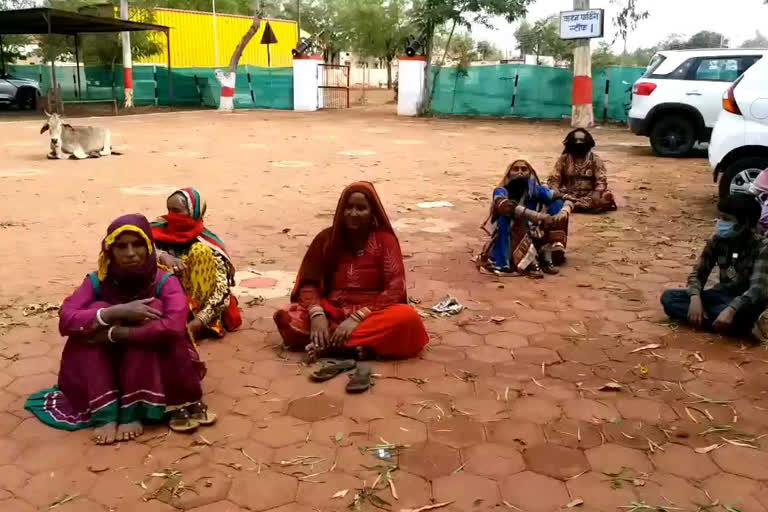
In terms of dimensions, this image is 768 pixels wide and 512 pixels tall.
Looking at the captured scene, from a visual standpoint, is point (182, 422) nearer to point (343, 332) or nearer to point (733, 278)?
Answer: point (343, 332)

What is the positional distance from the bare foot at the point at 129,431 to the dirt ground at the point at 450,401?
38mm

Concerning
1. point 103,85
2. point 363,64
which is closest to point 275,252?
point 103,85

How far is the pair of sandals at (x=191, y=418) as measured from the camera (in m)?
3.05

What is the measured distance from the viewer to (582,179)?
7.69m

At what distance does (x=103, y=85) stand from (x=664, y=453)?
99.4 ft

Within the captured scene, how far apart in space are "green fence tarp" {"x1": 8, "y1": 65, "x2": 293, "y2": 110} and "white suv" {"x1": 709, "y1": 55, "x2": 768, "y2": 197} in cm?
2088

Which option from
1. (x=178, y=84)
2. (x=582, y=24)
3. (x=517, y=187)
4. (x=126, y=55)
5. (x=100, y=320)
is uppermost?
(x=582, y=24)

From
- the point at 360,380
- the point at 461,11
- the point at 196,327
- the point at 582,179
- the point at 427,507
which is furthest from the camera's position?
the point at 461,11

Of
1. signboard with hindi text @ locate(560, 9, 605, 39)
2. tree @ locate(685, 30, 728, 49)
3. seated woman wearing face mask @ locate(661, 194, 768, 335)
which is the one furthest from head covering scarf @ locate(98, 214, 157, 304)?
tree @ locate(685, 30, 728, 49)

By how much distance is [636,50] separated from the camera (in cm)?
5031

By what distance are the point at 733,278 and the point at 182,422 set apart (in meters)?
3.27

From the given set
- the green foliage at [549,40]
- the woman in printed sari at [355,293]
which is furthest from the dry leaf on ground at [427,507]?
the green foliage at [549,40]

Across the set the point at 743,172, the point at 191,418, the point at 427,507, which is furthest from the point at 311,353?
the point at 743,172

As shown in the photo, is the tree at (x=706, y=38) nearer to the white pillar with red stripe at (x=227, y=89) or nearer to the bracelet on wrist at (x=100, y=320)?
the white pillar with red stripe at (x=227, y=89)
